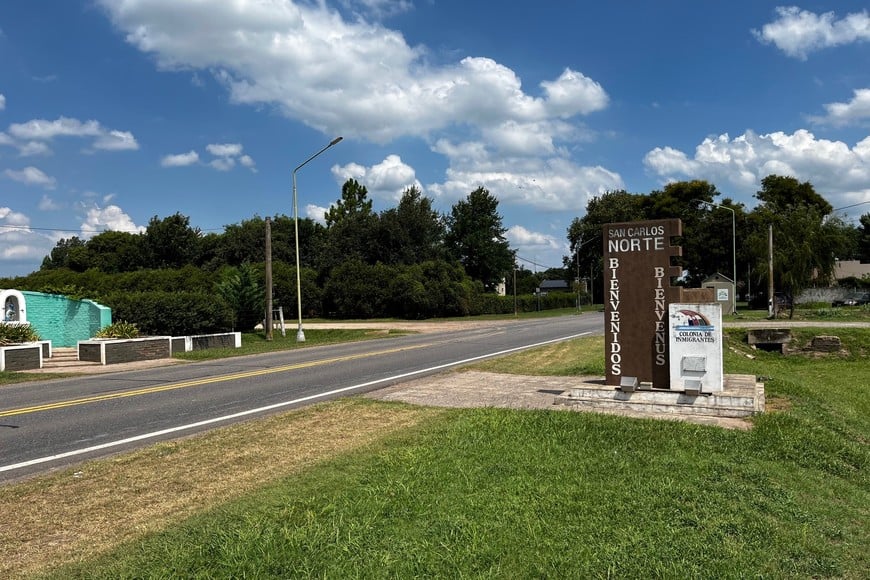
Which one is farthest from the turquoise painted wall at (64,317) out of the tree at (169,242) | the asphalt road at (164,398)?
the tree at (169,242)

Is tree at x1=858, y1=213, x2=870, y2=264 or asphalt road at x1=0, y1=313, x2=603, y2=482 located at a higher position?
tree at x1=858, y1=213, x2=870, y2=264

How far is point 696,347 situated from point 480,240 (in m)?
74.6

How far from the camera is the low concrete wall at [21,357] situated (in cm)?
1698

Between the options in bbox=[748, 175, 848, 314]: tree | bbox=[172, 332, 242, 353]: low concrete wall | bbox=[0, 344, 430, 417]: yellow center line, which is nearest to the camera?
bbox=[0, 344, 430, 417]: yellow center line

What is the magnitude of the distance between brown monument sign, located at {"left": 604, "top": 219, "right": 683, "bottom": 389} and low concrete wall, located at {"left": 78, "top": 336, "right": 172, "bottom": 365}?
52.7ft

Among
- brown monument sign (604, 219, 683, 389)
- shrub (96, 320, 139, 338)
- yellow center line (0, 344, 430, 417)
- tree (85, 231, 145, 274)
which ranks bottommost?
yellow center line (0, 344, 430, 417)

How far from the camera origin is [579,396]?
9.45 meters

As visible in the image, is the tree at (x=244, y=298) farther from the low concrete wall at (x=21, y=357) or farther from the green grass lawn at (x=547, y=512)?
the green grass lawn at (x=547, y=512)

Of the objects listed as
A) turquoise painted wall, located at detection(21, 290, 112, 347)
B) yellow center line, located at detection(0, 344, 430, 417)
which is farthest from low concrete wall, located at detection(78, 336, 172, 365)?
yellow center line, located at detection(0, 344, 430, 417)

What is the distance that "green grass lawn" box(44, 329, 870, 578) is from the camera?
389cm

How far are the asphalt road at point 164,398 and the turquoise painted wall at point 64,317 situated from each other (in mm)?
7650

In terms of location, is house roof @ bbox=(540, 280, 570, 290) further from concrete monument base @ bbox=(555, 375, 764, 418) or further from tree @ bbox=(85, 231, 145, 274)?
concrete monument base @ bbox=(555, 375, 764, 418)

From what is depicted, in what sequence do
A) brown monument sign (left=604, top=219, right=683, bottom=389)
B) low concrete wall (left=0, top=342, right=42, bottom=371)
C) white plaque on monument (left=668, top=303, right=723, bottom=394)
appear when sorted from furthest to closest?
low concrete wall (left=0, top=342, right=42, bottom=371), brown monument sign (left=604, top=219, right=683, bottom=389), white plaque on monument (left=668, top=303, right=723, bottom=394)

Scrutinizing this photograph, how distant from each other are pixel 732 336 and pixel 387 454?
19.5 m
